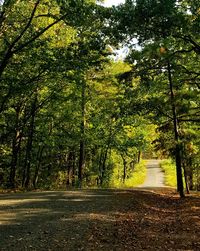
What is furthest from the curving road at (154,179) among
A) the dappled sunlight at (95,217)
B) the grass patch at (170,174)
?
the dappled sunlight at (95,217)

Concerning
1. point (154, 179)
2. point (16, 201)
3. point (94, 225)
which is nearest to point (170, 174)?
point (154, 179)

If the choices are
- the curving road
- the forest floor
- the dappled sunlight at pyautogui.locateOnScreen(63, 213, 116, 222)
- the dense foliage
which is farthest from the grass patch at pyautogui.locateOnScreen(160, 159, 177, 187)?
the dappled sunlight at pyautogui.locateOnScreen(63, 213, 116, 222)

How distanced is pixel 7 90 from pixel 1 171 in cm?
1263

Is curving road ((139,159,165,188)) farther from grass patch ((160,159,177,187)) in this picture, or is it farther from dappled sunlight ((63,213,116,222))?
dappled sunlight ((63,213,116,222))

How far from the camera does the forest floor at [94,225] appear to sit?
32.8 feet

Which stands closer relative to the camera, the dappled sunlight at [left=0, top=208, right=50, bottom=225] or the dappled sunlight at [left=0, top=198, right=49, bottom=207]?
the dappled sunlight at [left=0, top=208, right=50, bottom=225]

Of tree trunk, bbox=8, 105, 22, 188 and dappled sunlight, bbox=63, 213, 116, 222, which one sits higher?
tree trunk, bbox=8, 105, 22, 188

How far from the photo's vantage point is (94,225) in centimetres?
1215

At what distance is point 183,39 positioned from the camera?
51.6 feet

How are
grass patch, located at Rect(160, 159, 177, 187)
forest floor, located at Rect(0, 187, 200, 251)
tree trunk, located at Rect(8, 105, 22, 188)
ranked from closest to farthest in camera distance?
forest floor, located at Rect(0, 187, 200, 251) → tree trunk, located at Rect(8, 105, 22, 188) → grass patch, located at Rect(160, 159, 177, 187)

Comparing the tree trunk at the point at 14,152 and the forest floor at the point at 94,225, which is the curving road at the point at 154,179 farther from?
the forest floor at the point at 94,225

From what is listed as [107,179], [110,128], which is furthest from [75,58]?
[107,179]

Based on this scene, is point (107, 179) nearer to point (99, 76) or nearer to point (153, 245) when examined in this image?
point (99, 76)

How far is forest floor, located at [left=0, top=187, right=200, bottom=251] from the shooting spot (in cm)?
999
